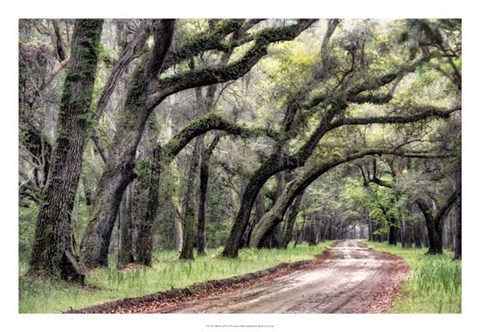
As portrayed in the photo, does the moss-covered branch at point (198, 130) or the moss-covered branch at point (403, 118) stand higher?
the moss-covered branch at point (403, 118)

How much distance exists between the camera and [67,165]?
9.56m

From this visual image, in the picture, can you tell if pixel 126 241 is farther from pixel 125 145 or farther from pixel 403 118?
pixel 403 118

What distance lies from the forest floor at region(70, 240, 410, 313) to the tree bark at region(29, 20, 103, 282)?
139cm

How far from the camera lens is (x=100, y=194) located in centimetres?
1115

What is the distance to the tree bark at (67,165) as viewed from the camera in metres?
9.23

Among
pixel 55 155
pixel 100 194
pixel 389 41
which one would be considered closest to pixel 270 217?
pixel 389 41

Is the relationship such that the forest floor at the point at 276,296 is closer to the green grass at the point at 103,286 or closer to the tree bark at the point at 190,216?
the green grass at the point at 103,286

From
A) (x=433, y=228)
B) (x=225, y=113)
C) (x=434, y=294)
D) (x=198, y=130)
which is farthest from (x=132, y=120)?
(x=433, y=228)

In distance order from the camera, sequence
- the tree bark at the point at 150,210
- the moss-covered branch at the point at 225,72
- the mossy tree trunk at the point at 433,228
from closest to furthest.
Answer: the moss-covered branch at the point at 225,72 < the tree bark at the point at 150,210 < the mossy tree trunk at the point at 433,228

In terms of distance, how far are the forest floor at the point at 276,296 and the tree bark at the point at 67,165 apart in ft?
4.58

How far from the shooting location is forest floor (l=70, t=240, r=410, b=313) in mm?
9141

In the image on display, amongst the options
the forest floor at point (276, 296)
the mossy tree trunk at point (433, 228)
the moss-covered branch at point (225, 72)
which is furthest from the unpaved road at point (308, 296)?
the mossy tree trunk at point (433, 228)

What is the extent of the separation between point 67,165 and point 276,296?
4.76 metres

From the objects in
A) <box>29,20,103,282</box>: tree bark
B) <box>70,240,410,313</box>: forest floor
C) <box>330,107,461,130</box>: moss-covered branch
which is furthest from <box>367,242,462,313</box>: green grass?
<box>29,20,103,282</box>: tree bark
